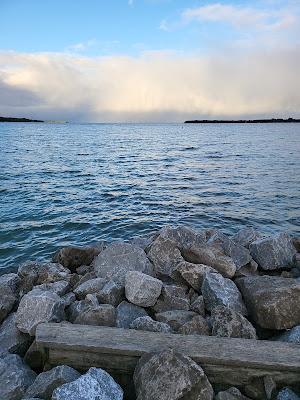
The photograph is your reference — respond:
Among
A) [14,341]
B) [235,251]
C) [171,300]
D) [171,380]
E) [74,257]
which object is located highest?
[171,380]

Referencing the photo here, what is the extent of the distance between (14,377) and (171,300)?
265cm

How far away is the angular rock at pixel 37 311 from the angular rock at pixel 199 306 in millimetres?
2111

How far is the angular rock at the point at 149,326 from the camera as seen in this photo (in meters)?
5.00

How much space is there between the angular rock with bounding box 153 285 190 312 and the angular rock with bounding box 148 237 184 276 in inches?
37.3

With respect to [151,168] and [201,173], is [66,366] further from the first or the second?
[151,168]

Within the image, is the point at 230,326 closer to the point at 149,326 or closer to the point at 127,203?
the point at 149,326

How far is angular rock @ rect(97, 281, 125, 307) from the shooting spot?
6086 mm

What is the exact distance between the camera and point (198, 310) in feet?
19.3

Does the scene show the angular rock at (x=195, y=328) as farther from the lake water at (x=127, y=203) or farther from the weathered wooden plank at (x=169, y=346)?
the lake water at (x=127, y=203)

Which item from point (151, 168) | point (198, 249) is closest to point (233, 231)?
point (198, 249)

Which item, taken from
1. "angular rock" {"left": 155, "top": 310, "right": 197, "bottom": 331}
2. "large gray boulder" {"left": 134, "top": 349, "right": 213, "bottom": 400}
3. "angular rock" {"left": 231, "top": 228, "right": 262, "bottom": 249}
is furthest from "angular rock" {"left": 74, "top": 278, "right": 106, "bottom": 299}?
"angular rock" {"left": 231, "top": 228, "right": 262, "bottom": 249}

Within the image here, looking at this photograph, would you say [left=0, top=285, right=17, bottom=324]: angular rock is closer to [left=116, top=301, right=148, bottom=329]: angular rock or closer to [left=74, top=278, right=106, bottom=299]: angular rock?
[left=74, top=278, right=106, bottom=299]: angular rock

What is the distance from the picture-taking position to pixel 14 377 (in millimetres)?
4422

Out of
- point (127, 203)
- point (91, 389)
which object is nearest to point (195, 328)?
point (91, 389)
